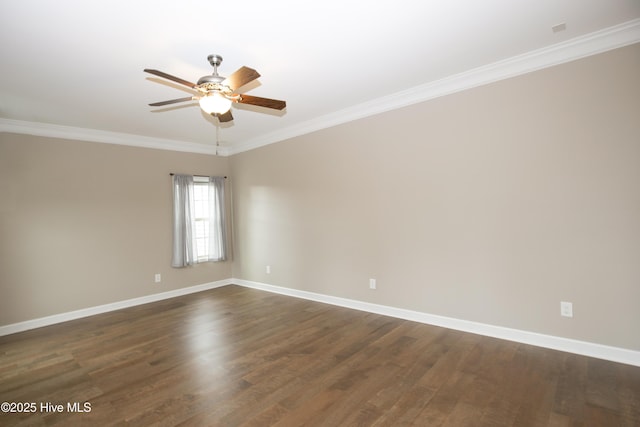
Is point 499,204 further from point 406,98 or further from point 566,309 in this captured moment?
point 406,98

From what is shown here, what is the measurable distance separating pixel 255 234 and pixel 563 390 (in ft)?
15.1

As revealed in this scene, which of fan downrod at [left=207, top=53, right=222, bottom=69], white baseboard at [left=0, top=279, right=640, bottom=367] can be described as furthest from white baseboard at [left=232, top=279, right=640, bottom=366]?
fan downrod at [left=207, top=53, right=222, bottom=69]

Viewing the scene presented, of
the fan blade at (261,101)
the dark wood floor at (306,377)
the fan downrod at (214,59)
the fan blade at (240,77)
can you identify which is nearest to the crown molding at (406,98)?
the fan blade at (261,101)

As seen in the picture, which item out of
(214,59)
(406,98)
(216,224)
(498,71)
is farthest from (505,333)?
(216,224)

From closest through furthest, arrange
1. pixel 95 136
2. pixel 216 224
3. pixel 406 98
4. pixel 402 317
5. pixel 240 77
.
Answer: pixel 240 77
pixel 406 98
pixel 402 317
pixel 95 136
pixel 216 224

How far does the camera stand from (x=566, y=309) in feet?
9.11

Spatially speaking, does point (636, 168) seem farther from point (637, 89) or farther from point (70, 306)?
point (70, 306)

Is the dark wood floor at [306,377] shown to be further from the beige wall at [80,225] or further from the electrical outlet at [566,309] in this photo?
the beige wall at [80,225]

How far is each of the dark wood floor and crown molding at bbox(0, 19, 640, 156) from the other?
8.51 feet

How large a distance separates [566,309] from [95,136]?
20.0 ft

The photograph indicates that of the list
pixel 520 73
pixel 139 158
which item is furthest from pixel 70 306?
pixel 520 73

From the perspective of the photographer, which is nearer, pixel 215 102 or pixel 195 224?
pixel 215 102

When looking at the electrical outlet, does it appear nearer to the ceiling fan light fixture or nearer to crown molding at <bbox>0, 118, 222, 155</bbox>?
the ceiling fan light fixture

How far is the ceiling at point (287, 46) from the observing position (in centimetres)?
212
